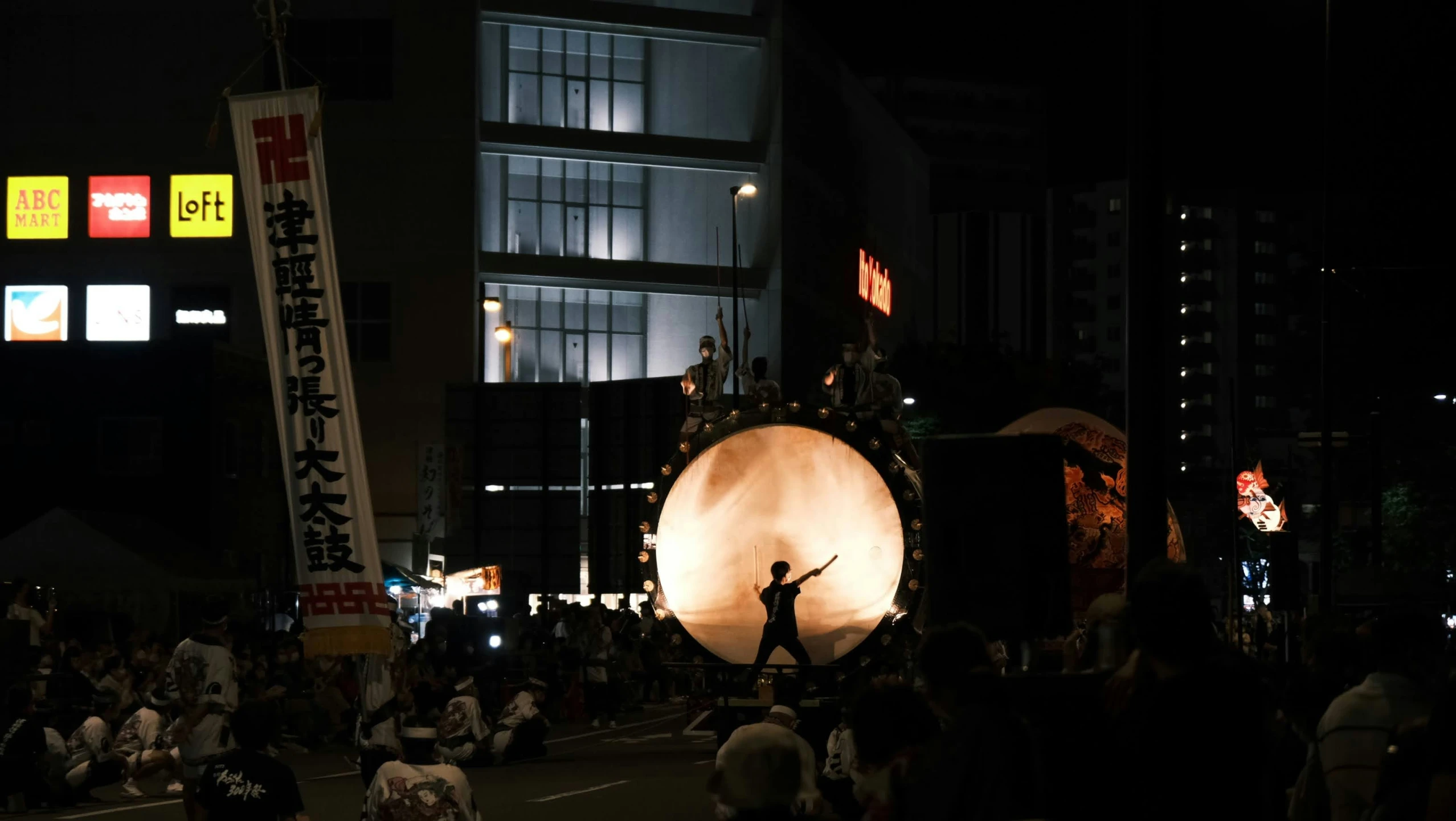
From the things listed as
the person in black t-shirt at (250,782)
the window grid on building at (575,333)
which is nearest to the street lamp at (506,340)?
the window grid on building at (575,333)

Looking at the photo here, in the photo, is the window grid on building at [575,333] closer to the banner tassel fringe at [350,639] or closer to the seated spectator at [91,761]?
the seated spectator at [91,761]

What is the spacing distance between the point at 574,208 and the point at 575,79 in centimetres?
366

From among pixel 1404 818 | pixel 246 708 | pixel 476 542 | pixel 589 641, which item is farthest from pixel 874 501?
pixel 476 542

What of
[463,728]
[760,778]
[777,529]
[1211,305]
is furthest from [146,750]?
[1211,305]

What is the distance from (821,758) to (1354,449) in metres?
34.0

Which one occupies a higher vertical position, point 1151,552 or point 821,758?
point 1151,552

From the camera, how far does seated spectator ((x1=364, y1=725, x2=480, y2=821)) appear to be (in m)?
9.75

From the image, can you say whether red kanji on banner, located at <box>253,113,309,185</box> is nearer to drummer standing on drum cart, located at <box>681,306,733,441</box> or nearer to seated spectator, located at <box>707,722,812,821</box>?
drummer standing on drum cart, located at <box>681,306,733,441</box>

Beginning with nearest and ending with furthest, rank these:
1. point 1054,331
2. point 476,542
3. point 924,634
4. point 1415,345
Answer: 1. point 924,634
2. point 1415,345
3. point 476,542
4. point 1054,331

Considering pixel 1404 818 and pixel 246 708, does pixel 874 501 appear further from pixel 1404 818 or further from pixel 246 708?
pixel 1404 818

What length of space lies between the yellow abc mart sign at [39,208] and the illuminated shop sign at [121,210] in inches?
29.5

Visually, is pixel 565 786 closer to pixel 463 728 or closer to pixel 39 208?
pixel 463 728

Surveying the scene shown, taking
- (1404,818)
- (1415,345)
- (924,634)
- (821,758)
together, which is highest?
(1415,345)

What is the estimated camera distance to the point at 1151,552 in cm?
736
